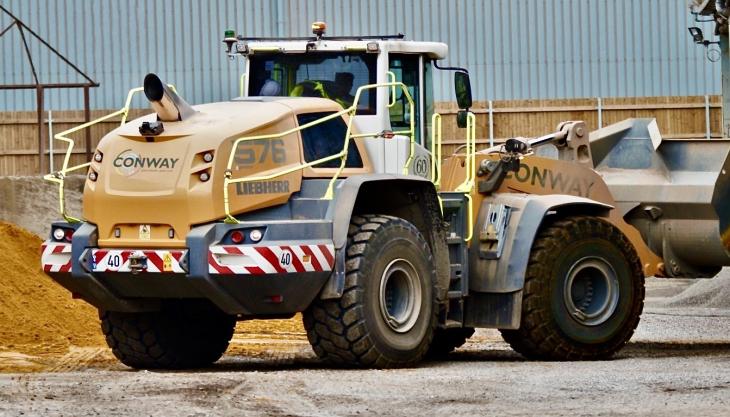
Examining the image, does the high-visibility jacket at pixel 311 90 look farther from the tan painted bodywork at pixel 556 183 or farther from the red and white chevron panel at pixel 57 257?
the red and white chevron panel at pixel 57 257

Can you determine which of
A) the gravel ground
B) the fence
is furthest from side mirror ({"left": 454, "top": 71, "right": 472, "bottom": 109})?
the fence

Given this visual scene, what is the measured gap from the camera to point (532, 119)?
3297 cm

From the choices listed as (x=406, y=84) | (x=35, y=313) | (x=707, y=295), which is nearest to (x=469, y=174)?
(x=406, y=84)

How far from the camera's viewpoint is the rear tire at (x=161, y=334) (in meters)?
13.7

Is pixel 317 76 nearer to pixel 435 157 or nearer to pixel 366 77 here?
pixel 366 77

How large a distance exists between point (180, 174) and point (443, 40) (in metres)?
22.5

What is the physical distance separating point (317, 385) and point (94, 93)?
24115mm

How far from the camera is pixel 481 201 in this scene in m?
14.5

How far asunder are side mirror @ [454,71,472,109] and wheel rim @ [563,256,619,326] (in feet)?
6.08

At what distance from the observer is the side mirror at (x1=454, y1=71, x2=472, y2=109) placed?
44.5 feet

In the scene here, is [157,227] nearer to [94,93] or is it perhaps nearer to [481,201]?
[481,201]

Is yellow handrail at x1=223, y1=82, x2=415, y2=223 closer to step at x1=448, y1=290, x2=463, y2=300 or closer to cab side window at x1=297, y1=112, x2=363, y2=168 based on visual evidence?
cab side window at x1=297, y1=112, x2=363, y2=168

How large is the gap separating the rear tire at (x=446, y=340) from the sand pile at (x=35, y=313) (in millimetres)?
3546

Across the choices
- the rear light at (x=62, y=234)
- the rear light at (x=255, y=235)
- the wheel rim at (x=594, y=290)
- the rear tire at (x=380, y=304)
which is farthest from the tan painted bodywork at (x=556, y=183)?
the rear light at (x=62, y=234)
